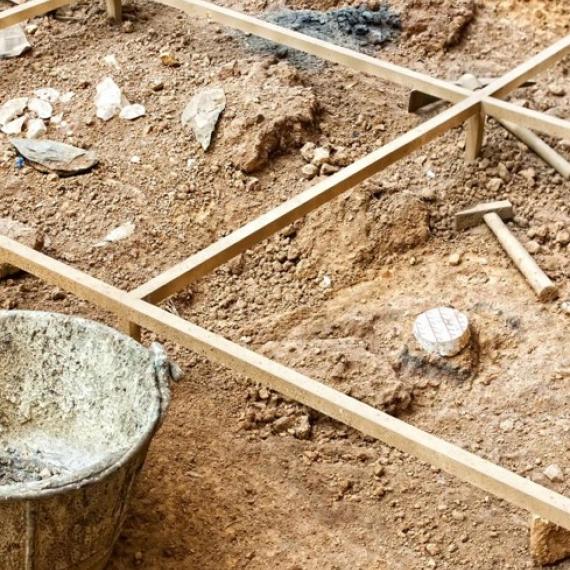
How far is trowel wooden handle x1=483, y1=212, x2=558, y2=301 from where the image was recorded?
4.77m

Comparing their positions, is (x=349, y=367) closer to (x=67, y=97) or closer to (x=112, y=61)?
(x=67, y=97)

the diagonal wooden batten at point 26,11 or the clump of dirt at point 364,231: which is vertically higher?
the diagonal wooden batten at point 26,11

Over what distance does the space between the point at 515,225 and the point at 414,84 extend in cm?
88

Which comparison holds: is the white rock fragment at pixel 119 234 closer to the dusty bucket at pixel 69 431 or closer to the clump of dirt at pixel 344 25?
the dusty bucket at pixel 69 431

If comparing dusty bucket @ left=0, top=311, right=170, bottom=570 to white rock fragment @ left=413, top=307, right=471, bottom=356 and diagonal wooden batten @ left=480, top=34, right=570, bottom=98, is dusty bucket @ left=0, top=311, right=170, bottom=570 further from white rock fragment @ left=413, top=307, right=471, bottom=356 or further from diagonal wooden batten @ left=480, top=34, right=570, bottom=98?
diagonal wooden batten @ left=480, top=34, right=570, bottom=98

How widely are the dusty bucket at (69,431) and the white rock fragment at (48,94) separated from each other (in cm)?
245

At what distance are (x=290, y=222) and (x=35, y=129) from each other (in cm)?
176

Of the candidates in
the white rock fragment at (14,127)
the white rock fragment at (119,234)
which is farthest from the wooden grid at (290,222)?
the white rock fragment at (119,234)

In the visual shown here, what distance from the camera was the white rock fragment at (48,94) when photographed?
19.8ft

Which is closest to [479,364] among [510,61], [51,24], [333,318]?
[333,318]

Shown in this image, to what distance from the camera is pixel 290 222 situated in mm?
4605

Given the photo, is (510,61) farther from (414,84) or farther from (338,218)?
(338,218)

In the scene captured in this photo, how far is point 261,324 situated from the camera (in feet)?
15.4

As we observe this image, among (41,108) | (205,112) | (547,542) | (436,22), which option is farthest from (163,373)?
(436,22)
